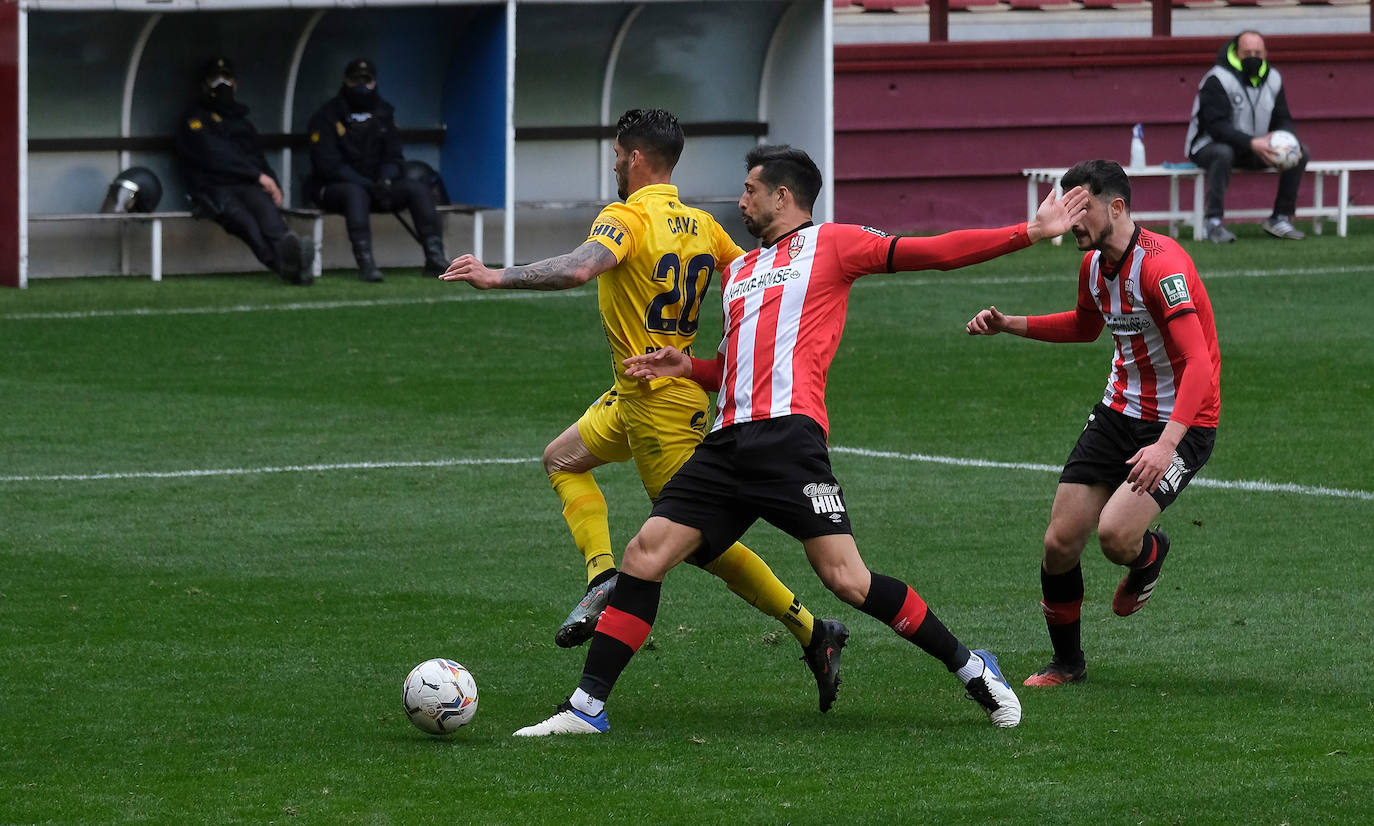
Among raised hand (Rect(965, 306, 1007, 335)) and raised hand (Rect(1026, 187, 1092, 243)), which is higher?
raised hand (Rect(1026, 187, 1092, 243))

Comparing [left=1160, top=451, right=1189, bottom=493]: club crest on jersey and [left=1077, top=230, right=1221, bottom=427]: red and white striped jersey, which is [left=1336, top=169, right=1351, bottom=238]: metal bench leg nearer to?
[left=1077, top=230, right=1221, bottom=427]: red and white striped jersey

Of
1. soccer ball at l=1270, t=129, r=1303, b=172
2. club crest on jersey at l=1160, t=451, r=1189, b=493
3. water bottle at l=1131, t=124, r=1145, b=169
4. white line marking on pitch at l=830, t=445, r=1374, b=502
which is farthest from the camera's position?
water bottle at l=1131, t=124, r=1145, b=169

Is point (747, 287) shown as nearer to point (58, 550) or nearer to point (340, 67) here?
point (58, 550)

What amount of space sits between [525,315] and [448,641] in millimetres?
9248

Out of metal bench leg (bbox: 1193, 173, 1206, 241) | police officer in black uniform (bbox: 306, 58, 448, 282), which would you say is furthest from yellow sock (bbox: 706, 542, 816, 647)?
metal bench leg (bbox: 1193, 173, 1206, 241)

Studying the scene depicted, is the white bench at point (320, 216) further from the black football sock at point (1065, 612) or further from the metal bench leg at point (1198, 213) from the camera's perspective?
the black football sock at point (1065, 612)

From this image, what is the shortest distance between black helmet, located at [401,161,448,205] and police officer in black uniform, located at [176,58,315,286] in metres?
1.24

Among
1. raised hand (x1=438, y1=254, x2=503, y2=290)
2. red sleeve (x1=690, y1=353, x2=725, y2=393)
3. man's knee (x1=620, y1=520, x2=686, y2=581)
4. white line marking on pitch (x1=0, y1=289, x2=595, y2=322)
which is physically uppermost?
raised hand (x1=438, y1=254, x2=503, y2=290)

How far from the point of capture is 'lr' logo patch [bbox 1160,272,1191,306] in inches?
247

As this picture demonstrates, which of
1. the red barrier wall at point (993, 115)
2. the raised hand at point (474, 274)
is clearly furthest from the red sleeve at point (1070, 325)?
the red barrier wall at point (993, 115)

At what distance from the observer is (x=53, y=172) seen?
702 inches

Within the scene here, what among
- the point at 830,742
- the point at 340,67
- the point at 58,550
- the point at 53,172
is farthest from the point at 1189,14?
the point at 830,742

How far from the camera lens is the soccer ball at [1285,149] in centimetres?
1923

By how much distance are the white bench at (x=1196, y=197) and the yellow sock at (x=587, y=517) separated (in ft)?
42.5
